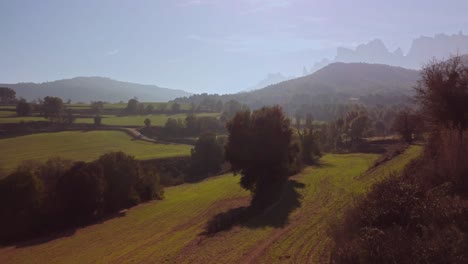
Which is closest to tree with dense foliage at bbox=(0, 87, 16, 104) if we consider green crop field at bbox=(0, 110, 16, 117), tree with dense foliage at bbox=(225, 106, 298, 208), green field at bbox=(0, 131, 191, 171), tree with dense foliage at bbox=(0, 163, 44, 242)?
green crop field at bbox=(0, 110, 16, 117)

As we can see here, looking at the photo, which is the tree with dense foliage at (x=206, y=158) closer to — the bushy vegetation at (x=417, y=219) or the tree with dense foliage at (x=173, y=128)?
the tree with dense foliage at (x=173, y=128)

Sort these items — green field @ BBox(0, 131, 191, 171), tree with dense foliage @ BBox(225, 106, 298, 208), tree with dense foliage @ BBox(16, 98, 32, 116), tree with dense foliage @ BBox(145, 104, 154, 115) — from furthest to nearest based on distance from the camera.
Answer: tree with dense foliage @ BBox(145, 104, 154, 115) → tree with dense foliage @ BBox(16, 98, 32, 116) → green field @ BBox(0, 131, 191, 171) → tree with dense foliage @ BBox(225, 106, 298, 208)

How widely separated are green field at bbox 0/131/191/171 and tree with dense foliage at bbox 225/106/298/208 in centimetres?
5216

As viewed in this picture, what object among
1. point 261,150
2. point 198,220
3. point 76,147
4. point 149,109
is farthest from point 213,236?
point 149,109

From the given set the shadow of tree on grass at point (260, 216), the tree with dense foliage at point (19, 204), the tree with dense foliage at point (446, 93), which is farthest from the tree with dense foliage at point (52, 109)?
the tree with dense foliage at point (446, 93)

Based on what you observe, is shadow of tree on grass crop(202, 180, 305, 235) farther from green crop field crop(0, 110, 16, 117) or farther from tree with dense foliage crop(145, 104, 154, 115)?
tree with dense foliage crop(145, 104, 154, 115)

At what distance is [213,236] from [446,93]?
17909mm

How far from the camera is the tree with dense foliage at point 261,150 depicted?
40.7 meters

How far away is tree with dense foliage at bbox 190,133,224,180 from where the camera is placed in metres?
83.8

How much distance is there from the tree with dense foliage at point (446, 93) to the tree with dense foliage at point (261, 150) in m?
17.0

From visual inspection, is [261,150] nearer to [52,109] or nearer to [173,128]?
[173,128]

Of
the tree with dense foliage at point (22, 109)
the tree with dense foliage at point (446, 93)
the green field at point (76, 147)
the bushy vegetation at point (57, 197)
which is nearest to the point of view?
the tree with dense foliage at point (446, 93)

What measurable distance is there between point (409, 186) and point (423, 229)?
3.20 metres

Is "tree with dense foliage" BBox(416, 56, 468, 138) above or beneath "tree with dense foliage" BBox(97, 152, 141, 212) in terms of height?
above
